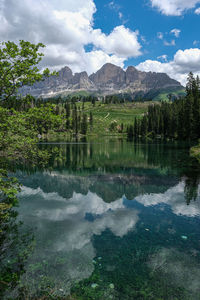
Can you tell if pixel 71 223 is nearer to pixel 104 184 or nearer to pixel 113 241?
pixel 113 241

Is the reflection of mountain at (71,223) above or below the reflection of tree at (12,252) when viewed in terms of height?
below

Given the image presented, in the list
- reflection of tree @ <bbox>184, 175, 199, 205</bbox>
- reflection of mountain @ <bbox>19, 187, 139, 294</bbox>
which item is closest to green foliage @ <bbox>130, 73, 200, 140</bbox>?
reflection of tree @ <bbox>184, 175, 199, 205</bbox>

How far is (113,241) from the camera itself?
13.7m

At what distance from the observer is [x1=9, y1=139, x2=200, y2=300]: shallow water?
936 cm

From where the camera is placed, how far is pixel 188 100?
338 ft

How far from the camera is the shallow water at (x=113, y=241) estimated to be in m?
9.36

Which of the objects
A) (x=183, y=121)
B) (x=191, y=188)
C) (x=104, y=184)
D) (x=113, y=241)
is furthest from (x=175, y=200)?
(x=183, y=121)

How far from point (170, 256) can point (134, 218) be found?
242 inches

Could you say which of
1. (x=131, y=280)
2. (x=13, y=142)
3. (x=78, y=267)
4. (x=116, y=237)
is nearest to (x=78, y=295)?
(x=78, y=267)

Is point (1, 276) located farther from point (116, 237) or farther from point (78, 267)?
point (116, 237)

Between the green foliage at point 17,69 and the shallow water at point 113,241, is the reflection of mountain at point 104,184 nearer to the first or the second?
the shallow water at point 113,241

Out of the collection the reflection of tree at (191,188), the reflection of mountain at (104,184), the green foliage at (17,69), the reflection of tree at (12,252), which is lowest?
the reflection of mountain at (104,184)

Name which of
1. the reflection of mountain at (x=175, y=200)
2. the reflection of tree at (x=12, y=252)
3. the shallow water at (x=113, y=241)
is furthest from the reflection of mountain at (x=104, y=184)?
the reflection of tree at (x=12, y=252)

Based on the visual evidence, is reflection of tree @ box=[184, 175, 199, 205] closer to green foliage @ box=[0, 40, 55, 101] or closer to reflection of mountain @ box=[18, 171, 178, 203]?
reflection of mountain @ box=[18, 171, 178, 203]
